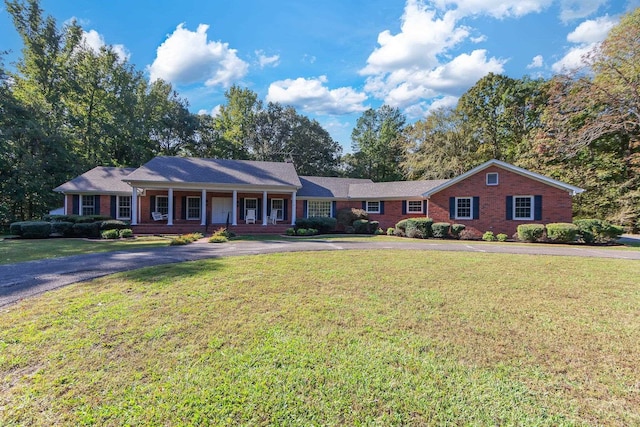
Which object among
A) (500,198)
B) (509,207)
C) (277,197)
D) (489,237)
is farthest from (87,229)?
(509,207)

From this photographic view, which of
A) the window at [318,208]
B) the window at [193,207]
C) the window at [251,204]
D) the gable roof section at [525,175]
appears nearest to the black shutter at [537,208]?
the gable roof section at [525,175]

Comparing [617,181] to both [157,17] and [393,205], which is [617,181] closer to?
[393,205]

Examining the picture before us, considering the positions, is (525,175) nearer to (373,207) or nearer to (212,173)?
(373,207)

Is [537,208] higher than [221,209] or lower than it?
higher

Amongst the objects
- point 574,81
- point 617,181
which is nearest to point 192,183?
point 574,81

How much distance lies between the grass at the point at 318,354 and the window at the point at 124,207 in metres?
17.2

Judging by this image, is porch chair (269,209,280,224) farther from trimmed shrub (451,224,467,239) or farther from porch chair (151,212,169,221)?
trimmed shrub (451,224,467,239)

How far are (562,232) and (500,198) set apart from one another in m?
3.50

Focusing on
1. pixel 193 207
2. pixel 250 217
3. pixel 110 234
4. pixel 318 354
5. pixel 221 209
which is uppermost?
pixel 193 207

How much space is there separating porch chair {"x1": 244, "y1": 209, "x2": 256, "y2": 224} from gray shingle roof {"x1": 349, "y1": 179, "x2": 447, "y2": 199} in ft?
24.4

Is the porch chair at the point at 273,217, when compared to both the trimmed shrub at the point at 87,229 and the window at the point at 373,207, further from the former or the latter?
the trimmed shrub at the point at 87,229

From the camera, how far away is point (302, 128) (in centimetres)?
3888

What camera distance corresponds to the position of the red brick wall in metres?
16.1

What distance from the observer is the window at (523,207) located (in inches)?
653
